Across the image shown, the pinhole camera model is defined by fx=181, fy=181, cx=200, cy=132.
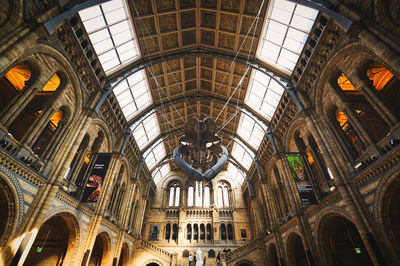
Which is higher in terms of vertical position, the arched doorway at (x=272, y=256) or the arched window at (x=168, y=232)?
the arched window at (x=168, y=232)

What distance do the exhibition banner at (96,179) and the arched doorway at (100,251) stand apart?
5.82m

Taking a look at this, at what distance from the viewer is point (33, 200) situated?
858 centimetres

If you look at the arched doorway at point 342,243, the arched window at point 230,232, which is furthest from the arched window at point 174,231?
the arched doorway at point 342,243

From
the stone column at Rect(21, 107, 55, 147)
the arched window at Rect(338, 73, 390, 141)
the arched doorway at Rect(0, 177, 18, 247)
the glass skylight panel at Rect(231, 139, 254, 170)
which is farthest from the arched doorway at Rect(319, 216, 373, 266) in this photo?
the stone column at Rect(21, 107, 55, 147)

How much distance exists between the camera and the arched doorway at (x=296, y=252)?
15.6 metres

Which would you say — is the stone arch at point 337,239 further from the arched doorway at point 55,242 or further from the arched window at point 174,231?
the arched window at point 174,231

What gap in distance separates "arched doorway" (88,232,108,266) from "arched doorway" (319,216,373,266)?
16.6 metres

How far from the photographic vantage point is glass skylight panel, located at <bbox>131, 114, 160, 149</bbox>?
21.2m

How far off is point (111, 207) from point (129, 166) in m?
4.39

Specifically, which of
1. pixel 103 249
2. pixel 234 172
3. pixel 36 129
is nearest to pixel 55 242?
pixel 103 249

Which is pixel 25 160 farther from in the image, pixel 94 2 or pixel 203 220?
pixel 203 220

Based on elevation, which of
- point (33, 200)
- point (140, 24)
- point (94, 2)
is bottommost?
point (33, 200)

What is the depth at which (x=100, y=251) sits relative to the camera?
16.7 meters

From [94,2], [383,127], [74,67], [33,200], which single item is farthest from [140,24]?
[383,127]
